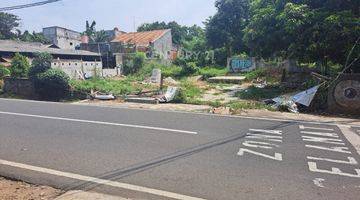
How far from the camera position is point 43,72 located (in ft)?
64.4

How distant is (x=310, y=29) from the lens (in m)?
15.8

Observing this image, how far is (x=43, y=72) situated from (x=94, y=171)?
15.3 metres

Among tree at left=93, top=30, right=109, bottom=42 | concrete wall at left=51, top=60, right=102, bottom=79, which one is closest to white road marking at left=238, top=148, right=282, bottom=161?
concrete wall at left=51, top=60, right=102, bottom=79

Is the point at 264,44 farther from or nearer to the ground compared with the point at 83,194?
farther from the ground

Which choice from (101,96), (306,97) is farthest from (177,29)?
(306,97)

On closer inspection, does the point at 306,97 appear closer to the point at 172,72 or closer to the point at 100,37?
the point at 172,72

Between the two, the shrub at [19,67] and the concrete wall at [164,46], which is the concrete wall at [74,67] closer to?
the shrub at [19,67]

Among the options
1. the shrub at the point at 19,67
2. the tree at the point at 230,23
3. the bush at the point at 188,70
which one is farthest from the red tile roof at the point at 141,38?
the shrub at the point at 19,67

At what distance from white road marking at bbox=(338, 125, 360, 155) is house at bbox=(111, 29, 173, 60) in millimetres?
36760

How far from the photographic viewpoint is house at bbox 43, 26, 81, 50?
6172cm

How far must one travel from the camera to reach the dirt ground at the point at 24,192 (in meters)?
5.03

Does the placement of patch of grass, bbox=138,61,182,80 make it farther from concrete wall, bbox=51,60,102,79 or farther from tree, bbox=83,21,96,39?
tree, bbox=83,21,96,39

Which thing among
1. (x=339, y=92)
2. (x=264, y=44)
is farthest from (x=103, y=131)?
(x=264, y=44)

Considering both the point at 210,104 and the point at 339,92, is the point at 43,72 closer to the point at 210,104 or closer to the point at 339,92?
the point at 210,104
